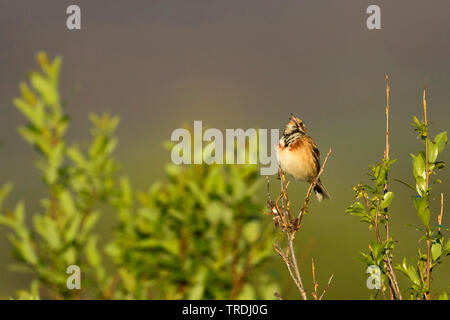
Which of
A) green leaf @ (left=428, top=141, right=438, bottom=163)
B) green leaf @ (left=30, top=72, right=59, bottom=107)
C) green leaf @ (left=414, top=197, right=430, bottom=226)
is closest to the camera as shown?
green leaf @ (left=414, top=197, right=430, bottom=226)

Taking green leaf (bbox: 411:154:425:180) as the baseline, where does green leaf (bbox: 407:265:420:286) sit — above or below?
below

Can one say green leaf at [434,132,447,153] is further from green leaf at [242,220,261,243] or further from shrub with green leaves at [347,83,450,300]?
green leaf at [242,220,261,243]

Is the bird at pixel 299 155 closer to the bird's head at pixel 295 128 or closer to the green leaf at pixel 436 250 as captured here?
the bird's head at pixel 295 128

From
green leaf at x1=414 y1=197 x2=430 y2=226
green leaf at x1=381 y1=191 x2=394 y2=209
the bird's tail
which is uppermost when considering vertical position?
the bird's tail

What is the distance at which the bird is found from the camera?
21.0 ft

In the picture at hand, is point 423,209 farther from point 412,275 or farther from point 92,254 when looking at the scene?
point 92,254

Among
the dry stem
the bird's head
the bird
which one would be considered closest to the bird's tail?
the bird

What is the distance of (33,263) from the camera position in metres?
2.71

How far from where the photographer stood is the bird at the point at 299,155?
6414mm

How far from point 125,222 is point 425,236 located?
1.63 metres

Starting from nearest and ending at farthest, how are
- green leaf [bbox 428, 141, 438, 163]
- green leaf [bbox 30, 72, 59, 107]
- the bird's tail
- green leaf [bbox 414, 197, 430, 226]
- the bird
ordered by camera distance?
green leaf [bbox 414, 197, 430, 226] → green leaf [bbox 428, 141, 438, 163] → green leaf [bbox 30, 72, 59, 107] → the bird's tail → the bird

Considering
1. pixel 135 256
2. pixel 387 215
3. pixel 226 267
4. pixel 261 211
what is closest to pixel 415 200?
pixel 387 215

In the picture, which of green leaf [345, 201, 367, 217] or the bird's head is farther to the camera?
the bird's head
